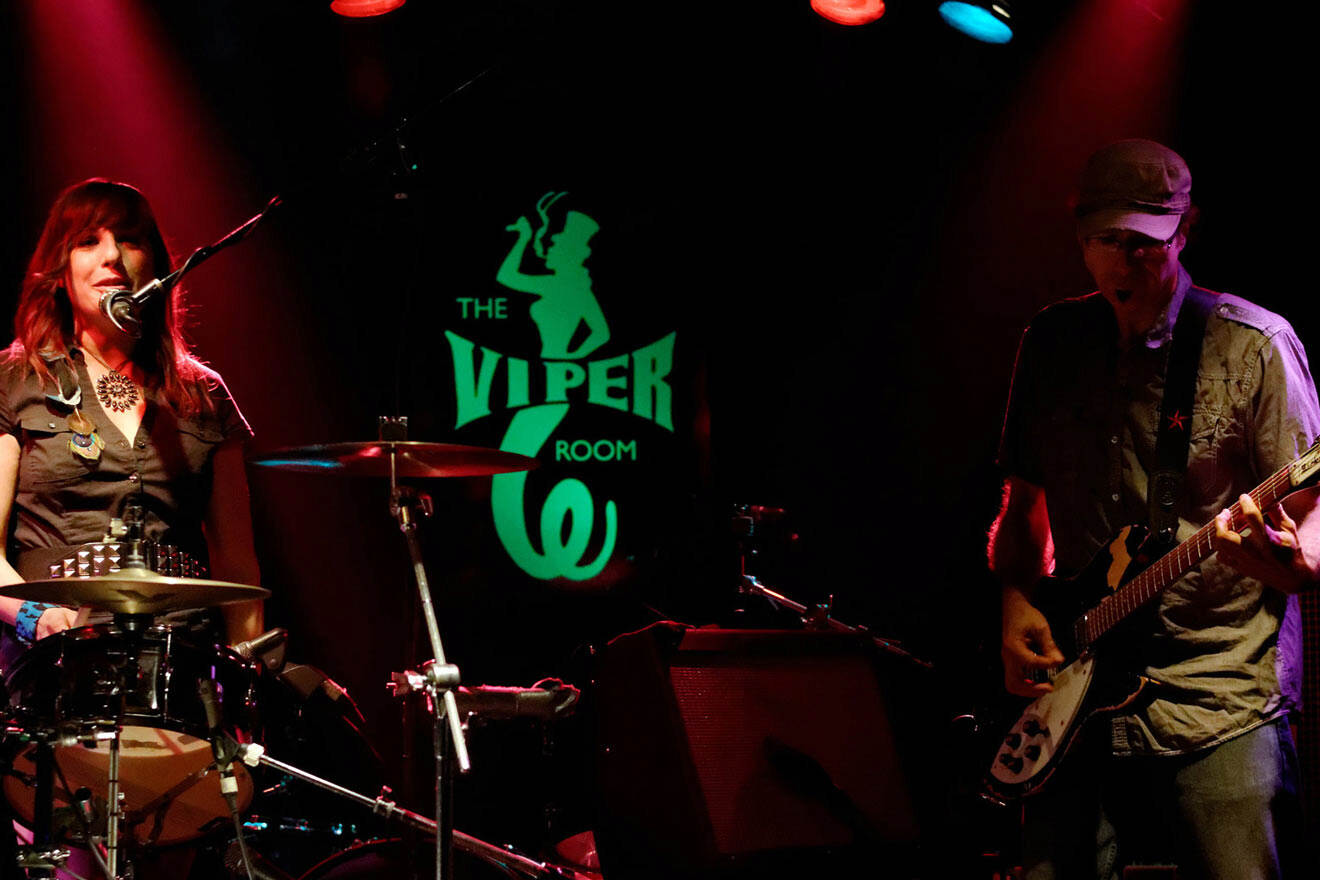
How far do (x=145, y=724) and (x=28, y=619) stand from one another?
586 mm

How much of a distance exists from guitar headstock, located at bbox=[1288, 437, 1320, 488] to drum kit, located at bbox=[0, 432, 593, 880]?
1.71 meters

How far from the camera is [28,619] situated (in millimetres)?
2734

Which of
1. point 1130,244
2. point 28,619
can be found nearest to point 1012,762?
point 1130,244

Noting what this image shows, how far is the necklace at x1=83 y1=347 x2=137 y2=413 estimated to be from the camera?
3.08m

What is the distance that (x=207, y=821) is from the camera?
269cm

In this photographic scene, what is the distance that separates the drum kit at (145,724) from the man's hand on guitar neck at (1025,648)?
1325 mm

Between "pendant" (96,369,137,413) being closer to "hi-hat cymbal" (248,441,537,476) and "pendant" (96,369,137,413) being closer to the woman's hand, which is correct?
"hi-hat cymbal" (248,441,537,476)

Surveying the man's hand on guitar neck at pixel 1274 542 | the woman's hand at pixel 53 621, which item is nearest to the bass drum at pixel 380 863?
the woman's hand at pixel 53 621

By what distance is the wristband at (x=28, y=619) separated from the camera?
2.72m

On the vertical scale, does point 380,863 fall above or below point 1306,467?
below

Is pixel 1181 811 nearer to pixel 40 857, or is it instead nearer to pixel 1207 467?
pixel 1207 467

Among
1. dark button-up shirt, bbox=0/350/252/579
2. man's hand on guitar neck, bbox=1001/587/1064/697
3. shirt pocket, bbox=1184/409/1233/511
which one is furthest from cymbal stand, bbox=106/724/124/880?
shirt pocket, bbox=1184/409/1233/511

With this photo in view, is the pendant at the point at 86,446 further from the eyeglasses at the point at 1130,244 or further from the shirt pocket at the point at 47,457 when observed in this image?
the eyeglasses at the point at 1130,244

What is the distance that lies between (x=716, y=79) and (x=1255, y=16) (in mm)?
2050
